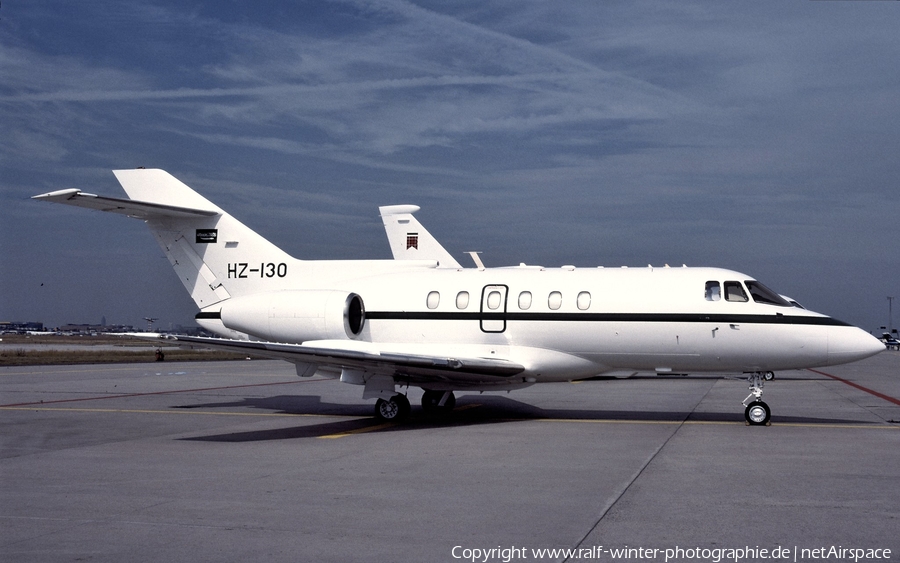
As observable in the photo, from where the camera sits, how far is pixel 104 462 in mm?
10297

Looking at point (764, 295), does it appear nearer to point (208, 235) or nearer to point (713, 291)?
point (713, 291)

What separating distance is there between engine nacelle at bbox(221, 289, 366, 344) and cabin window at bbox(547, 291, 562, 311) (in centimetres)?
383

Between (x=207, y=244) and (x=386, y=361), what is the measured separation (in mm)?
6235

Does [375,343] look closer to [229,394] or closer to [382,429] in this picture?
[382,429]

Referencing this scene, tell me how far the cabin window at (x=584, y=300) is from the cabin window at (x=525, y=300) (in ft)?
3.03

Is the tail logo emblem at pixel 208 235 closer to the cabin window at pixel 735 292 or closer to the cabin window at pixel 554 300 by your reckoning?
the cabin window at pixel 554 300

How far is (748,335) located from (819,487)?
593 centimetres

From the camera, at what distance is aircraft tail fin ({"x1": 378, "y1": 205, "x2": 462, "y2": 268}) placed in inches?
1371

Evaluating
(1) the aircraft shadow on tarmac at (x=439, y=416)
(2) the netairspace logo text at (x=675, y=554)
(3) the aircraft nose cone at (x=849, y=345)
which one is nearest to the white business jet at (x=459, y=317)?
(3) the aircraft nose cone at (x=849, y=345)

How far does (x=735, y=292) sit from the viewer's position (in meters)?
14.7

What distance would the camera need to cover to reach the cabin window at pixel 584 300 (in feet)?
49.6

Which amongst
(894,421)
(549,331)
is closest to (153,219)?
(549,331)

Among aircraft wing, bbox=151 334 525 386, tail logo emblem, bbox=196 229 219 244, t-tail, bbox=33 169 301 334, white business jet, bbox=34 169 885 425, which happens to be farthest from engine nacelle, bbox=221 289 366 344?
tail logo emblem, bbox=196 229 219 244

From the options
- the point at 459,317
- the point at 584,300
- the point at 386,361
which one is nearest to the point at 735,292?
the point at 584,300
